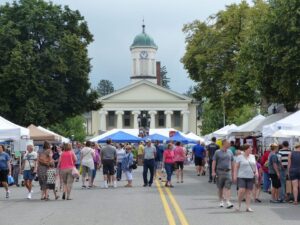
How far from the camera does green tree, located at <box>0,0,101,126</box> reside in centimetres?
5056

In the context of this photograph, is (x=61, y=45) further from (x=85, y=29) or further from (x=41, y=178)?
(x=41, y=178)

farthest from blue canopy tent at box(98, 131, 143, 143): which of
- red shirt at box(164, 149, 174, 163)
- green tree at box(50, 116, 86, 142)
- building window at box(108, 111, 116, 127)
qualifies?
building window at box(108, 111, 116, 127)

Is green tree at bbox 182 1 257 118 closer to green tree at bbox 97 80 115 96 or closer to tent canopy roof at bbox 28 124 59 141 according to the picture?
tent canopy roof at bbox 28 124 59 141

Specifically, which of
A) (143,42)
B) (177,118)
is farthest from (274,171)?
(143,42)

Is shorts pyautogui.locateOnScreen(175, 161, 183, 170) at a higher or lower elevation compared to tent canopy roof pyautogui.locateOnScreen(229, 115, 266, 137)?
lower

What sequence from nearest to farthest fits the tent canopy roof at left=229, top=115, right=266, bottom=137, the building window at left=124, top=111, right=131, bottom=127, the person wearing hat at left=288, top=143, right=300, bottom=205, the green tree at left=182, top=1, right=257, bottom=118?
the person wearing hat at left=288, top=143, right=300, bottom=205
the tent canopy roof at left=229, top=115, right=266, bottom=137
the green tree at left=182, top=1, right=257, bottom=118
the building window at left=124, top=111, right=131, bottom=127

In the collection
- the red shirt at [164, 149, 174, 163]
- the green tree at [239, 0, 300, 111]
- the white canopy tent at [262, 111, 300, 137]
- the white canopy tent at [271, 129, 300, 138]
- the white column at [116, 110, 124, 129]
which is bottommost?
the red shirt at [164, 149, 174, 163]

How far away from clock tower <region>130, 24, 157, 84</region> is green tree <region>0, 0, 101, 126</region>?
223 ft

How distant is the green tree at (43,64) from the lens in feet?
166

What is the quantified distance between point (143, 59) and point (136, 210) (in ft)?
361

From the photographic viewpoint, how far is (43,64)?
172ft

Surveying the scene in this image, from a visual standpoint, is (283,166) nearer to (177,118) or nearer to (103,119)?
(103,119)

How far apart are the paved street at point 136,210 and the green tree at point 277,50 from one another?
7818mm

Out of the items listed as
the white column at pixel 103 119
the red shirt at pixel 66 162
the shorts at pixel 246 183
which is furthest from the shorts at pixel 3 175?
the white column at pixel 103 119
